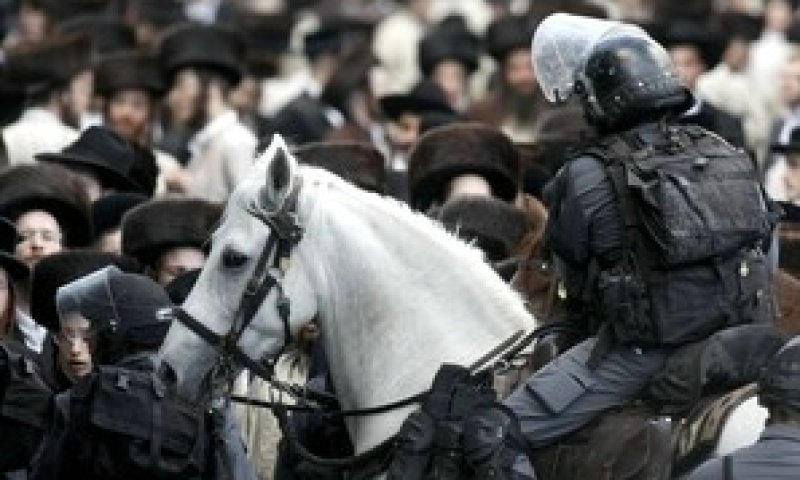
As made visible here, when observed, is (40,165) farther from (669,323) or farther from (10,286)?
(669,323)

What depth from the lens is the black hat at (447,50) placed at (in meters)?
25.6

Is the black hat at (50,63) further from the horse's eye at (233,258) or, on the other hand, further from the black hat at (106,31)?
the horse's eye at (233,258)

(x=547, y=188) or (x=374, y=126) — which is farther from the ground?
(x=547, y=188)

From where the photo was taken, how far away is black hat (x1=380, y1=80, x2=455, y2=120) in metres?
22.1

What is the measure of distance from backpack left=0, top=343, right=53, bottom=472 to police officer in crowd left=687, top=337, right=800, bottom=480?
261 cm

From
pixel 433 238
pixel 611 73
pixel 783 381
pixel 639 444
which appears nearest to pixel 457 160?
pixel 433 238

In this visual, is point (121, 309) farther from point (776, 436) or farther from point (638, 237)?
point (776, 436)

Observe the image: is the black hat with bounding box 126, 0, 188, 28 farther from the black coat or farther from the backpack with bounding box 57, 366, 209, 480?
the backpack with bounding box 57, 366, 209, 480

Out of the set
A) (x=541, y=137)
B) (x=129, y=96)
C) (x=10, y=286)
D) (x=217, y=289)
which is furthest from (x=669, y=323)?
(x=129, y=96)

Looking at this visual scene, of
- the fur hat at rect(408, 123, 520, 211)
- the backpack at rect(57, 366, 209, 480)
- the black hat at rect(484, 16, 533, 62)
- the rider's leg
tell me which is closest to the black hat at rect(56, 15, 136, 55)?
the black hat at rect(484, 16, 533, 62)

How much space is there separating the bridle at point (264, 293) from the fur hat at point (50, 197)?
449cm

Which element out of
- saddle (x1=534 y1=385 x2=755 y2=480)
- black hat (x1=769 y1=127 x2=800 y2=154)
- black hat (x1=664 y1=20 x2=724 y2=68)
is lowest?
black hat (x1=664 y1=20 x2=724 y2=68)

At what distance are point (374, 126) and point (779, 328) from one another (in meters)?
11.7

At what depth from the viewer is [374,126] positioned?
2419 centimetres
